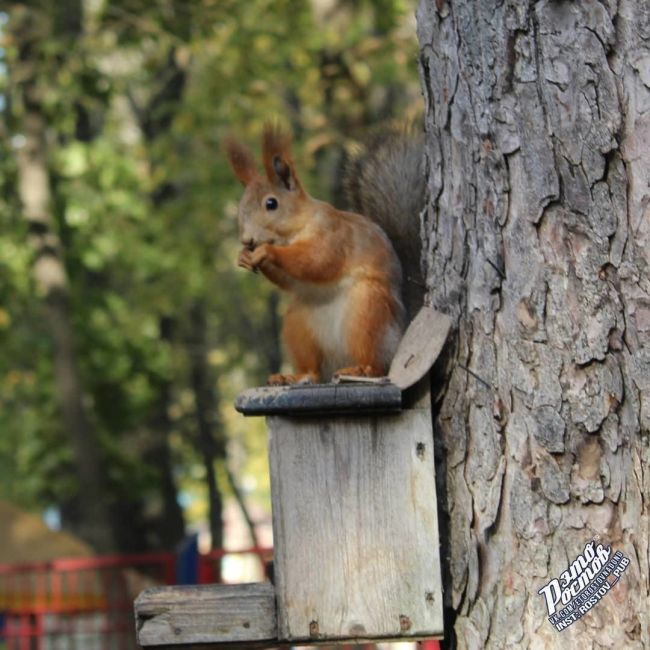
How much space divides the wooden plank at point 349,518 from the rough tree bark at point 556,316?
0.08 m

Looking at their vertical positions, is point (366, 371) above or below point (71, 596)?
above

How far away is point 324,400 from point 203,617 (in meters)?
0.38

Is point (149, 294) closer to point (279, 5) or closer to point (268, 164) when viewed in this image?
point (279, 5)

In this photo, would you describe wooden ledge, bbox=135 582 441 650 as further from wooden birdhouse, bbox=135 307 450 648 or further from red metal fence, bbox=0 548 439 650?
red metal fence, bbox=0 548 439 650

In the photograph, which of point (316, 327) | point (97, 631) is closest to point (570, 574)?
point (316, 327)

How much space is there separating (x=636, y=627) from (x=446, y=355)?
0.49 m

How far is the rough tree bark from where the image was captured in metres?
1.90

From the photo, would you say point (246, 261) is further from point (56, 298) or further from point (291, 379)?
point (56, 298)

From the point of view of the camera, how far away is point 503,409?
1.96 m

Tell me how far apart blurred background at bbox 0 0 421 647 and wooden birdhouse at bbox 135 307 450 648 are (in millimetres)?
2847

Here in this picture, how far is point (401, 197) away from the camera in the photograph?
2.59m

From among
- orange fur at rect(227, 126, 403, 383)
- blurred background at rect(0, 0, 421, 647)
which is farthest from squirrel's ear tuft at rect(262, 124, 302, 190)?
blurred background at rect(0, 0, 421, 647)

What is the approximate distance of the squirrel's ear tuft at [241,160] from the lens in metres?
2.50

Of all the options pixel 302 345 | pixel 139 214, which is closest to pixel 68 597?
pixel 302 345
